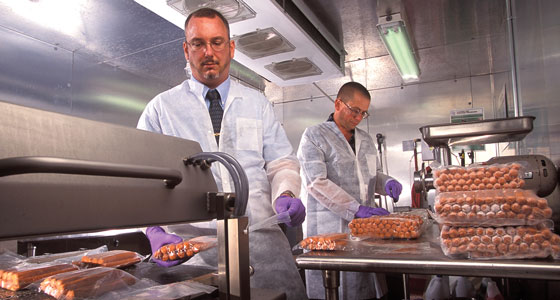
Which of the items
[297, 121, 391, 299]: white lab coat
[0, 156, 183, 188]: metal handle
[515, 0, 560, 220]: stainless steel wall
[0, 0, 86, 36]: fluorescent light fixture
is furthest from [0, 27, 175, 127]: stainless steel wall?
[515, 0, 560, 220]: stainless steel wall

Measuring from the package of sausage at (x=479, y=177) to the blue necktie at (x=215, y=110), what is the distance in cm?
85

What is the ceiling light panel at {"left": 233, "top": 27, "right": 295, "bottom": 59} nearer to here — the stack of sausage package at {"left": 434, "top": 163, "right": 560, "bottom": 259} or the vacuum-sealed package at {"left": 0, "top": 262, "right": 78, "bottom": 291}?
the stack of sausage package at {"left": 434, "top": 163, "right": 560, "bottom": 259}

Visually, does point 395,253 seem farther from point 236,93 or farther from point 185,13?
point 185,13

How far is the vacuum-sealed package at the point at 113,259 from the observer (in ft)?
2.51

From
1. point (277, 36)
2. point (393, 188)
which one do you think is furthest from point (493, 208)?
point (277, 36)

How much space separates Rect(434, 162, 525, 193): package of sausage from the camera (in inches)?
50.7

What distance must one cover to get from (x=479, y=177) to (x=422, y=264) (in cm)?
51

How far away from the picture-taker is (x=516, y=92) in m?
2.61

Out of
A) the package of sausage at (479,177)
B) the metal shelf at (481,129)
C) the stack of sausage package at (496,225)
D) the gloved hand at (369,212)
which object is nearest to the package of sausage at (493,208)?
the stack of sausage package at (496,225)

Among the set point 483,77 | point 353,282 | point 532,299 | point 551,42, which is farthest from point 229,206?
point 483,77

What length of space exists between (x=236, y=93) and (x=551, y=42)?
1.33 m

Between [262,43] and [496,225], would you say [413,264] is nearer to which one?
[496,225]

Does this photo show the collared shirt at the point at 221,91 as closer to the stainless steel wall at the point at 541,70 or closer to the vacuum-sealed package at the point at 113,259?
the vacuum-sealed package at the point at 113,259

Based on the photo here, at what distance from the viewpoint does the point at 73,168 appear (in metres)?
0.42
